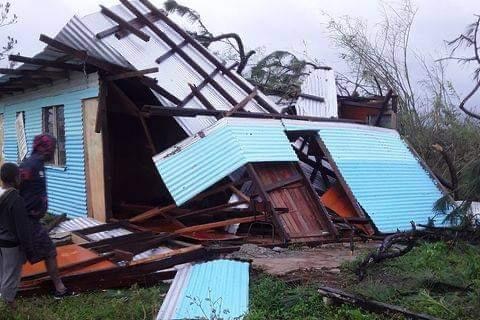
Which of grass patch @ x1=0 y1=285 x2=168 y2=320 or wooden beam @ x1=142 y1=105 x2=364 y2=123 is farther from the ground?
wooden beam @ x1=142 y1=105 x2=364 y2=123

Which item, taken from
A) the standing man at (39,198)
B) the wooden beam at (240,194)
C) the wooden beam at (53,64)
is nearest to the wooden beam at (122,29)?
the wooden beam at (53,64)

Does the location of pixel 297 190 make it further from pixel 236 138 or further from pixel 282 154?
pixel 236 138

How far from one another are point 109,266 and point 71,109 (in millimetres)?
5303

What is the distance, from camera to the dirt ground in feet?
19.7

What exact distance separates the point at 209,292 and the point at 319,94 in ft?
25.4

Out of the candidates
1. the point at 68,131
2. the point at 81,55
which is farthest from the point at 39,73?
the point at 81,55

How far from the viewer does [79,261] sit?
233 inches

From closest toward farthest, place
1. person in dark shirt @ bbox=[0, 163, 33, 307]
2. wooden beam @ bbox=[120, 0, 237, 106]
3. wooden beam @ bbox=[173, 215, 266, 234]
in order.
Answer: person in dark shirt @ bbox=[0, 163, 33, 307]
wooden beam @ bbox=[173, 215, 266, 234]
wooden beam @ bbox=[120, 0, 237, 106]

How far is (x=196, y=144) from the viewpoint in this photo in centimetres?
831

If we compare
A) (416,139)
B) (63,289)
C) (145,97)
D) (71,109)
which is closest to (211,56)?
(145,97)

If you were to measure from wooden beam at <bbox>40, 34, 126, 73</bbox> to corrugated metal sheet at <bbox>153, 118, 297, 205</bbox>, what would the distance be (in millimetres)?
1844

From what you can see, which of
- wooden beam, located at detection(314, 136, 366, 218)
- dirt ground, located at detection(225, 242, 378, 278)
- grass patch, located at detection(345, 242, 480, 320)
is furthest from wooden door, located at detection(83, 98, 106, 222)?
grass patch, located at detection(345, 242, 480, 320)

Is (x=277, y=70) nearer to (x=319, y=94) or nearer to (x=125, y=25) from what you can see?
(x=319, y=94)

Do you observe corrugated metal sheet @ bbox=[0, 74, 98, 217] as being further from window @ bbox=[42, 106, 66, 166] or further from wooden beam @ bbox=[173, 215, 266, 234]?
wooden beam @ bbox=[173, 215, 266, 234]
